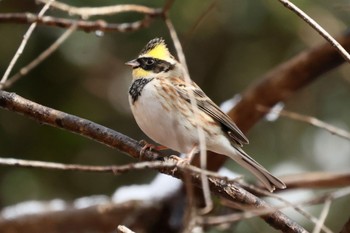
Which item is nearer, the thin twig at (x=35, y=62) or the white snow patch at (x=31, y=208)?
the thin twig at (x=35, y=62)

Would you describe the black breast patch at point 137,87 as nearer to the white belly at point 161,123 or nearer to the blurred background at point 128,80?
the white belly at point 161,123

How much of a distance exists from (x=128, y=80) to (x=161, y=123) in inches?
90.3

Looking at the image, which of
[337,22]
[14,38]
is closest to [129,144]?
[14,38]

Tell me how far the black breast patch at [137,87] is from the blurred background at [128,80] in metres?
1.43

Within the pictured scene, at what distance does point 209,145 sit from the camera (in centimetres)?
364

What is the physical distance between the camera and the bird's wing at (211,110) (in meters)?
3.65

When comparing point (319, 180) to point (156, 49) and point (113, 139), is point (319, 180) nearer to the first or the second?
point (156, 49)

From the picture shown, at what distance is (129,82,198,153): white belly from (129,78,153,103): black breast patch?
1.0 inches

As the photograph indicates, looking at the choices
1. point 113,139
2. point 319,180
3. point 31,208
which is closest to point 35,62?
point 113,139

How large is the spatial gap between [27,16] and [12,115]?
9.48ft

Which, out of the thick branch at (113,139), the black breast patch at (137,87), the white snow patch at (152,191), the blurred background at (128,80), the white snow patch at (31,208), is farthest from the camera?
the blurred background at (128,80)

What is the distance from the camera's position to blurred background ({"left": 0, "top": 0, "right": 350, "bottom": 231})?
5125 mm

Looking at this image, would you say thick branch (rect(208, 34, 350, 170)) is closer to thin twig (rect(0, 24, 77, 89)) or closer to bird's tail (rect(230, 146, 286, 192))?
bird's tail (rect(230, 146, 286, 192))

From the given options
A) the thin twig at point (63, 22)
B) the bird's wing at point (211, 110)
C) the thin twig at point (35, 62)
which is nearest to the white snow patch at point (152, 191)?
the bird's wing at point (211, 110)
